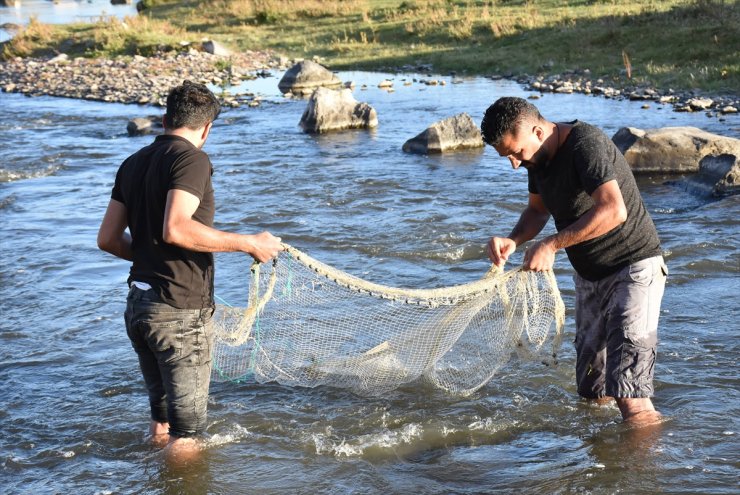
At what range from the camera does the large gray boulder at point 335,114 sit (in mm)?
18719

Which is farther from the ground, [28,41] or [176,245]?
[28,41]

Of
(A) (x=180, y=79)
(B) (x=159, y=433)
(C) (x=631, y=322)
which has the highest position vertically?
(A) (x=180, y=79)

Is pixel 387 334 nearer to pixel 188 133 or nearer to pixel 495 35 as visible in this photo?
pixel 188 133

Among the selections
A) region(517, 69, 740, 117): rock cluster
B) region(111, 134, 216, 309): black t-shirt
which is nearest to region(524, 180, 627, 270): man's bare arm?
region(111, 134, 216, 309): black t-shirt

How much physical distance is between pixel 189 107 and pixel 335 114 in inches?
566

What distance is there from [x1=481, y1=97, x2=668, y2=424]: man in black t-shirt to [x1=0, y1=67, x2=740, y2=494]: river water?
0.63m

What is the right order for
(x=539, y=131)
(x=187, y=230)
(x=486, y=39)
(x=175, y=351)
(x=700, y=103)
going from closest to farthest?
(x=187, y=230) → (x=175, y=351) → (x=539, y=131) → (x=700, y=103) → (x=486, y=39)

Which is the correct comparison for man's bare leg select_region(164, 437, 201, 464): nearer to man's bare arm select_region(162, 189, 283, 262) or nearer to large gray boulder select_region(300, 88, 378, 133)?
man's bare arm select_region(162, 189, 283, 262)

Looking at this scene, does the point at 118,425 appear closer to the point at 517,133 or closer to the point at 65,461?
the point at 65,461

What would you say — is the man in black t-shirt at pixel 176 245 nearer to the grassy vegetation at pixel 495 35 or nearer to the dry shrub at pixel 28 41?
the grassy vegetation at pixel 495 35

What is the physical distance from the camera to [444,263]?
9922mm

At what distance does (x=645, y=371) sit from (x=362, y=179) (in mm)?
9452

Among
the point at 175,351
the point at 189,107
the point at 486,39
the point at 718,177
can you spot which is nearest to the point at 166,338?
the point at 175,351

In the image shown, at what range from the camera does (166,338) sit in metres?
4.71
